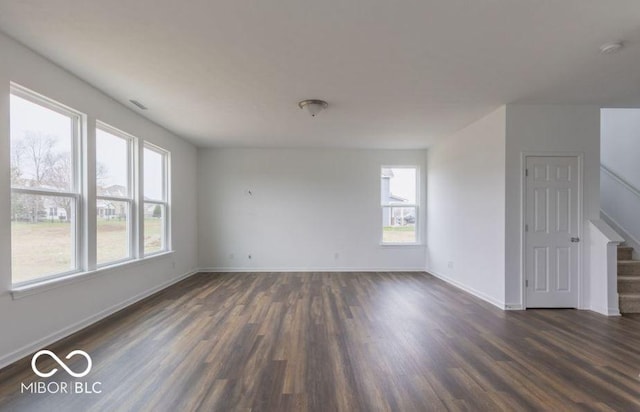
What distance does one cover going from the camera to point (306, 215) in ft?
20.7

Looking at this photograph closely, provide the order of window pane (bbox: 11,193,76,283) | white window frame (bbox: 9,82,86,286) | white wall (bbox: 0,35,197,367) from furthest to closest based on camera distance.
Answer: white window frame (bbox: 9,82,86,286), window pane (bbox: 11,193,76,283), white wall (bbox: 0,35,197,367)

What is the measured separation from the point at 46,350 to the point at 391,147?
5945 millimetres

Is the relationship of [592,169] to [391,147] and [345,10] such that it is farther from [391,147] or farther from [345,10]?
[345,10]

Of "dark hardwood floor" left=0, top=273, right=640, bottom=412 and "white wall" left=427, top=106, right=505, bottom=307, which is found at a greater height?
"white wall" left=427, top=106, right=505, bottom=307

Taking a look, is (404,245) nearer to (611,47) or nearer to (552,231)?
(552,231)

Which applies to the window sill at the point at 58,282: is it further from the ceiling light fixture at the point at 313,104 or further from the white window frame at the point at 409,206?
the white window frame at the point at 409,206

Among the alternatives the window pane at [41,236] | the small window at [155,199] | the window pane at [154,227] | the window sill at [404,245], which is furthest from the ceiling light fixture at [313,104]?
the window sill at [404,245]

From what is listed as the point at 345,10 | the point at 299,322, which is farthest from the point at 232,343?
the point at 345,10

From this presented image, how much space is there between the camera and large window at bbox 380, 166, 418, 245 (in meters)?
6.41

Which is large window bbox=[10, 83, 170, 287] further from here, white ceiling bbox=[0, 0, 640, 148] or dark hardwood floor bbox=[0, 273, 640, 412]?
dark hardwood floor bbox=[0, 273, 640, 412]

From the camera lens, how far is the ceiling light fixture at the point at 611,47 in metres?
2.35

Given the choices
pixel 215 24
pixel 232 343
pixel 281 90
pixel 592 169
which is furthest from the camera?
pixel 592 169

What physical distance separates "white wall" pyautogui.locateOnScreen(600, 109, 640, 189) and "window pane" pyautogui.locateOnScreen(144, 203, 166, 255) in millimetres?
7649

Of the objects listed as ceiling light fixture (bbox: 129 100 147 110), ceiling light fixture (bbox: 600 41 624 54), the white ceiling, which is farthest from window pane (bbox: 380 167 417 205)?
ceiling light fixture (bbox: 129 100 147 110)
